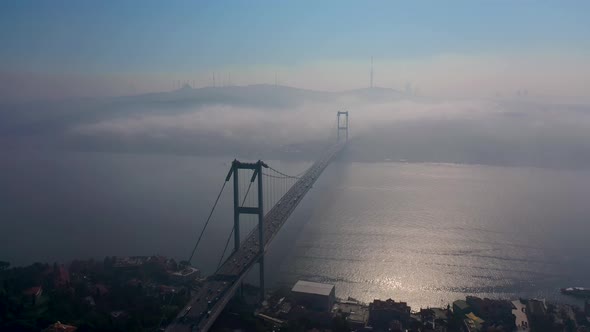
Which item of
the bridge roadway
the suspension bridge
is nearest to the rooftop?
the suspension bridge

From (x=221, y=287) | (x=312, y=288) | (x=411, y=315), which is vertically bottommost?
(x=411, y=315)

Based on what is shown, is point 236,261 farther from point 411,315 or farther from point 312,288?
point 411,315

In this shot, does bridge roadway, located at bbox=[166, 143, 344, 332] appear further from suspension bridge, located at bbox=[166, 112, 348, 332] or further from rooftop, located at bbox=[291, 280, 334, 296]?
rooftop, located at bbox=[291, 280, 334, 296]

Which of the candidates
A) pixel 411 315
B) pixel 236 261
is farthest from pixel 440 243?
pixel 236 261

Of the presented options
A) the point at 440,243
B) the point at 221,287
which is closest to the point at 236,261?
the point at 221,287

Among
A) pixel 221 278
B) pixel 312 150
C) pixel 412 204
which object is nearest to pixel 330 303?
pixel 221 278

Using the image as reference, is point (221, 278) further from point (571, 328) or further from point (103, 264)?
point (571, 328)

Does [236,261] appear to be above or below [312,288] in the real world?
above

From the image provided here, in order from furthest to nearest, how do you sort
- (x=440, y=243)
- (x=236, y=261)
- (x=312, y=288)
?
(x=440, y=243), (x=236, y=261), (x=312, y=288)

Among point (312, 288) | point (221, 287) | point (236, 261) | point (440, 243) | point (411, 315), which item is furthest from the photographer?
point (440, 243)

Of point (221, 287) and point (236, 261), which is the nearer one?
point (221, 287)
